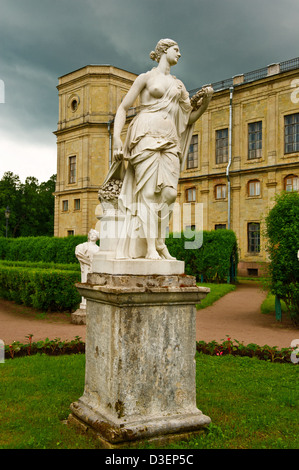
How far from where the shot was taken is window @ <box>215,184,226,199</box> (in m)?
28.1

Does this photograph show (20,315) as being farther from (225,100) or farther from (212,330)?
(225,100)

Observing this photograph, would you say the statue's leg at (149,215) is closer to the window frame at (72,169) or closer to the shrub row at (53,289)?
the shrub row at (53,289)

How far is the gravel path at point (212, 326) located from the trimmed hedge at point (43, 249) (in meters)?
10.6

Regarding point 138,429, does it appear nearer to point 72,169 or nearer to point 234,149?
point 234,149

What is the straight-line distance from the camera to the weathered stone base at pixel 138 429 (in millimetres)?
3180

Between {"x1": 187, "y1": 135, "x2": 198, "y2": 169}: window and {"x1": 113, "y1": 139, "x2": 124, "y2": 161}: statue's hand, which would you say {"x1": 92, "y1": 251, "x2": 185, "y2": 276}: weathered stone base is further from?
{"x1": 187, "y1": 135, "x2": 198, "y2": 169}: window

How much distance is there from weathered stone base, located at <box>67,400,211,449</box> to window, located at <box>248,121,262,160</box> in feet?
82.1

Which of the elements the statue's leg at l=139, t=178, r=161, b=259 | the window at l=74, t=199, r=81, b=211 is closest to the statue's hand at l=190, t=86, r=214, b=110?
the statue's leg at l=139, t=178, r=161, b=259

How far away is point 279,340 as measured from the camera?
8172 millimetres

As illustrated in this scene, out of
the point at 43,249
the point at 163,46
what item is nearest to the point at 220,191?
the point at 43,249

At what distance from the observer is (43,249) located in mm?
25109

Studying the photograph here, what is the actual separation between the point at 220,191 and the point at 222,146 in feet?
10.2
